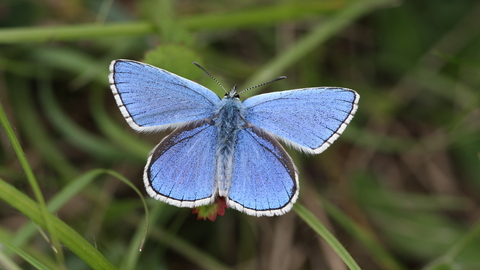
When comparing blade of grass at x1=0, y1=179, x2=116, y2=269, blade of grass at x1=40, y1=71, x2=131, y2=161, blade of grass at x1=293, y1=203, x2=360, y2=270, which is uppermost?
blade of grass at x1=40, y1=71, x2=131, y2=161

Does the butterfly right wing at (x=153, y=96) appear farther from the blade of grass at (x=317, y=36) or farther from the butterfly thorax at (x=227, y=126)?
the blade of grass at (x=317, y=36)

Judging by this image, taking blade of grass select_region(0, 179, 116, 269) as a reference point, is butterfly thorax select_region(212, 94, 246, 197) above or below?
above

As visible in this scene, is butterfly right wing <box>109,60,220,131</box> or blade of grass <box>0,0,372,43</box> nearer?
butterfly right wing <box>109,60,220,131</box>

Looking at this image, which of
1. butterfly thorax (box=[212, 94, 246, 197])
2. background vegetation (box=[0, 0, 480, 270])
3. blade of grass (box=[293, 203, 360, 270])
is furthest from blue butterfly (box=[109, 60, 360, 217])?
background vegetation (box=[0, 0, 480, 270])

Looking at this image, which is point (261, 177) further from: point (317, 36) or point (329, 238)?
point (317, 36)

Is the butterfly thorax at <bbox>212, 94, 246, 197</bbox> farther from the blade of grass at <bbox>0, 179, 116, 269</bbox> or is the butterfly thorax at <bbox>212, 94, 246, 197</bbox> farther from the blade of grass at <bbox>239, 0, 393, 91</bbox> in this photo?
the blade of grass at <bbox>239, 0, 393, 91</bbox>

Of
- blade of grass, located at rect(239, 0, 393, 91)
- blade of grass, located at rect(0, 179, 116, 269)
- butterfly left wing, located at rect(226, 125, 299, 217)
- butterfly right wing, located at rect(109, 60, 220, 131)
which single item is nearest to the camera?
blade of grass, located at rect(0, 179, 116, 269)

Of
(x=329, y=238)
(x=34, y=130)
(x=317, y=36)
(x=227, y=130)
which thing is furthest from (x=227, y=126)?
(x=34, y=130)

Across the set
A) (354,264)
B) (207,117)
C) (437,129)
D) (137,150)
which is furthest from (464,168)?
(137,150)
